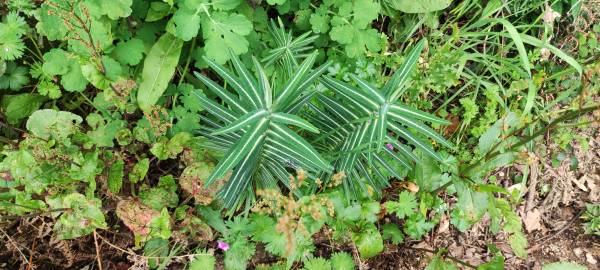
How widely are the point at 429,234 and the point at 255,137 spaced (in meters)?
1.65

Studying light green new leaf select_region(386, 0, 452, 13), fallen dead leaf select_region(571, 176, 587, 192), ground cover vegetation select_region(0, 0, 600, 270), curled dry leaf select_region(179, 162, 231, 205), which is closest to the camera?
ground cover vegetation select_region(0, 0, 600, 270)

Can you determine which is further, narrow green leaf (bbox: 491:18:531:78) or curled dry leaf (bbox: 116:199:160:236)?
narrow green leaf (bbox: 491:18:531:78)

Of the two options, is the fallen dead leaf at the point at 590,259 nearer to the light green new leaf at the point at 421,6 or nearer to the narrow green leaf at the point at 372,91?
the light green new leaf at the point at 421,6

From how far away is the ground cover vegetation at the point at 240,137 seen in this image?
2070 millimetres

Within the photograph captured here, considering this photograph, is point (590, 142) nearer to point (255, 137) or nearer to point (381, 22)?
point (381, 22)

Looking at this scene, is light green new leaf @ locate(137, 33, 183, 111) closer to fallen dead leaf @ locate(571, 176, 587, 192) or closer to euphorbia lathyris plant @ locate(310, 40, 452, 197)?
euphorbia lathyris plant @ locate(310, 40, 452, 197)

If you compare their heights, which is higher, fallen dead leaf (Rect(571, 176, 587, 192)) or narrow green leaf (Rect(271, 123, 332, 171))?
narrow green leaf (Rect(271, 123, 332, 171))

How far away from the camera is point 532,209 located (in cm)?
322

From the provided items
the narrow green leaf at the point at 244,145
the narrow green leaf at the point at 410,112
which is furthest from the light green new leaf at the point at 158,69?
the narrow green leaf at the point at 410,112

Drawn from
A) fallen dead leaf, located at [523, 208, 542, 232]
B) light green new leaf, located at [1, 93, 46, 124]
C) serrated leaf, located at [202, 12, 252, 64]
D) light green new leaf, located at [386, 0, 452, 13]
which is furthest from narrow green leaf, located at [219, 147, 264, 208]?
fallen dead leaf, located at [523, 208, 542, 232]

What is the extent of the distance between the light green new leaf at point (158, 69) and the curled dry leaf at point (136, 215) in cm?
53

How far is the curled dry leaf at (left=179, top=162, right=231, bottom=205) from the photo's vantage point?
2.34 meters

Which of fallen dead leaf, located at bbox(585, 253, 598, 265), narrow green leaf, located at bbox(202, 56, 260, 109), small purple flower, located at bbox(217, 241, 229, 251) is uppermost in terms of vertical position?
narrow green leaf, located at bbox(202, 56, 260, 109)

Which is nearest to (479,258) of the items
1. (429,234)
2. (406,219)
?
(429,234)
